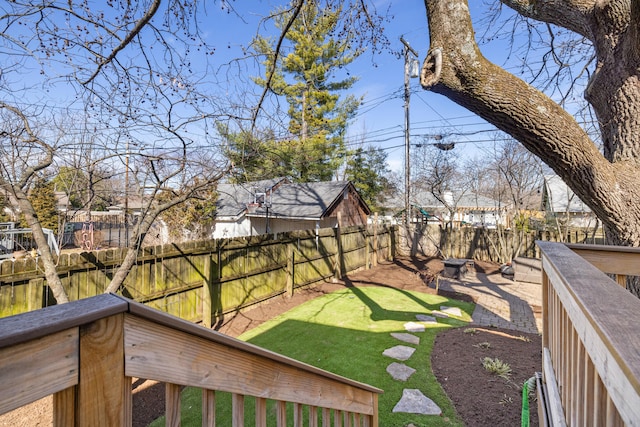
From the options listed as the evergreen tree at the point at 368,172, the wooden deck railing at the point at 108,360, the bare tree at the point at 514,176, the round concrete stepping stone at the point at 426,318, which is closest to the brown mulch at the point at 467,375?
the round concrete stepping stone at the point at 426,318

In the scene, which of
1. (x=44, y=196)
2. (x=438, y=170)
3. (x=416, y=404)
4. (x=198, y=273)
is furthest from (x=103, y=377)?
(x=438, y=170)

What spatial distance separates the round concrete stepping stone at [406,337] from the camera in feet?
16.1

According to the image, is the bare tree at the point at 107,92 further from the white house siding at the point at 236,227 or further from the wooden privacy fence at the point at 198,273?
the white house siding at the point at 236,227

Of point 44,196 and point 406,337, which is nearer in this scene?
point 406,337

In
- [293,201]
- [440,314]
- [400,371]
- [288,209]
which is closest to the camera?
[400,371]

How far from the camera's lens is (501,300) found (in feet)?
24.4

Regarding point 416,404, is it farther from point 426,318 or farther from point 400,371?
point 426,318

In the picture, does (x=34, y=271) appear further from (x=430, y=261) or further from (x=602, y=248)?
(x=430, y=261)

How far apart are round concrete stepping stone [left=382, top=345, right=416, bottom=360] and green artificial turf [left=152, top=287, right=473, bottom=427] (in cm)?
7

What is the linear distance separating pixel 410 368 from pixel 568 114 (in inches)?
129

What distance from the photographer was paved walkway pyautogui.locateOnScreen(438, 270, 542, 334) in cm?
593

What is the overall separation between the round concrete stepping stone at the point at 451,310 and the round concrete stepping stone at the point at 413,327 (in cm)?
110

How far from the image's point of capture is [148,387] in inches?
150

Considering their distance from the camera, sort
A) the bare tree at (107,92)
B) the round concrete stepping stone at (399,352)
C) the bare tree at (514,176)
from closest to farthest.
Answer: the bare tree at (107,92) < the round concrete stepping stone at (399,352) < the bare tree at (514,176)
